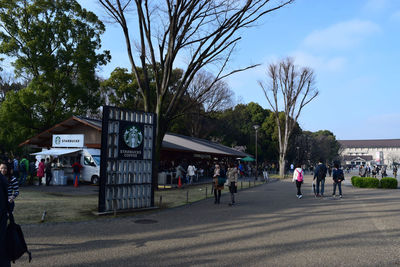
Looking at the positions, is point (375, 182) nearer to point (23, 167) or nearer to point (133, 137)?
point (133, 137)

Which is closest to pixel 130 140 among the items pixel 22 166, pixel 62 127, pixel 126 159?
pixel 126 159

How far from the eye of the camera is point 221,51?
1575 centimetres

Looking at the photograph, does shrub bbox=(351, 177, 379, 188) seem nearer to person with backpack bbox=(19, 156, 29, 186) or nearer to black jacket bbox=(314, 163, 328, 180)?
black jacket bbox=(314, 163, 328, 180)

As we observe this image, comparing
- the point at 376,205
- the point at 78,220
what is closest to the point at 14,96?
the point at 78,220

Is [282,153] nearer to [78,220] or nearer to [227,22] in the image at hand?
[227,22]

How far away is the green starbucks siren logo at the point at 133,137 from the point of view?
35.4 feet

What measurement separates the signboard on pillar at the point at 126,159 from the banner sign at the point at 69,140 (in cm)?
1098

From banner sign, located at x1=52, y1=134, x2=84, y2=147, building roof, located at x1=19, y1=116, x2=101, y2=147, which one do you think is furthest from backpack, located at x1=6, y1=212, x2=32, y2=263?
→ building roof, located at x1=19, y1=116, x2=101, y2=147

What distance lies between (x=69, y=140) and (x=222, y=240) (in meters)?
17.3

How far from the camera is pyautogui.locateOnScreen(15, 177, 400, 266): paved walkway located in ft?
18.3

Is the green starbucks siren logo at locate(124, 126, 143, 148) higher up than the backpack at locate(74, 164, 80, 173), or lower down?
higher up

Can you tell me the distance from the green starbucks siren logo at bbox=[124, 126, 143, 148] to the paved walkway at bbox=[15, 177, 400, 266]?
240cm

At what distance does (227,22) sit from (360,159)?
461ft

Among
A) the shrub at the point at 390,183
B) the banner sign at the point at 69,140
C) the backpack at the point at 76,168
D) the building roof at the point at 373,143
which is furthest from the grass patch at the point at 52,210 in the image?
the building roof at the point at 373,143
